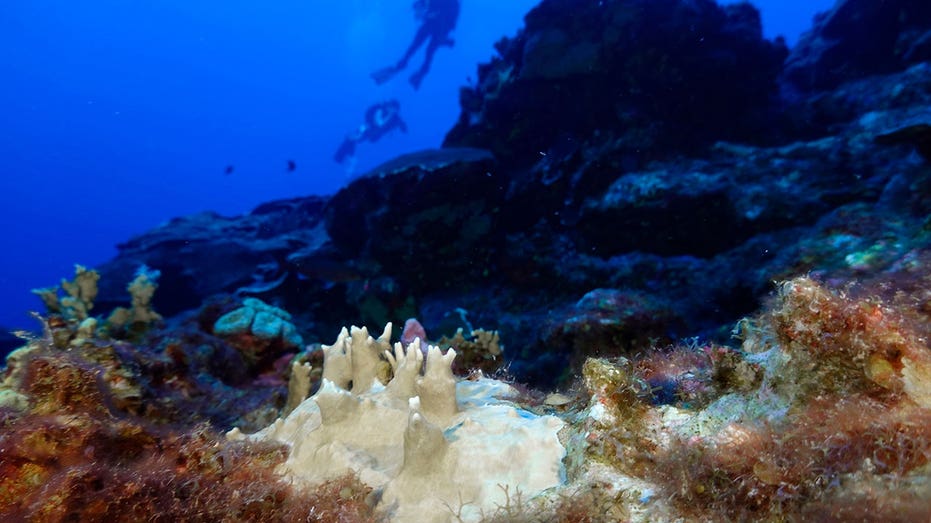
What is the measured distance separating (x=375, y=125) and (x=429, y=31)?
874 centimetres

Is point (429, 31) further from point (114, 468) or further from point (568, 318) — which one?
point (114, 468)

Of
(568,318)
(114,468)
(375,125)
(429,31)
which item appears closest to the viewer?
(114,468)

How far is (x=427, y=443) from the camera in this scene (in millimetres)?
2006

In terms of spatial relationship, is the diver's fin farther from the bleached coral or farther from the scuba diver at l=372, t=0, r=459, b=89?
the bleached coral

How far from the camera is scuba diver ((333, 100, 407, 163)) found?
30.2m

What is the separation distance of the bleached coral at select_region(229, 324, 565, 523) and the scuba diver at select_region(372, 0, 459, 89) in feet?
75.4

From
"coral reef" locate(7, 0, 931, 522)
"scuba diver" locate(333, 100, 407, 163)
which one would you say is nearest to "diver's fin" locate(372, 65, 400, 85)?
"scuba diver" locate(333, 100, 407, 163)

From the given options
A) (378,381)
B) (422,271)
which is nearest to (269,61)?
(422,271)

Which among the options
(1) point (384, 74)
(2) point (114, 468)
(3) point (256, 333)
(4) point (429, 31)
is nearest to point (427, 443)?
(2) point (114, 468)

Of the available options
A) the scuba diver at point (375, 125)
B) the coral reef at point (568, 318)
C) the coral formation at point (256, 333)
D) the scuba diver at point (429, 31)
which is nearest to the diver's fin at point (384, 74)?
the scuba diver at point (429, 31)

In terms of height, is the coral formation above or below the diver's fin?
below

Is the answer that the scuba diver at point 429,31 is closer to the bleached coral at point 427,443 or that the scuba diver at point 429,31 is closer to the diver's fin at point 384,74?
the diver's fin at point 384,74

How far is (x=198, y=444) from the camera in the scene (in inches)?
89.3

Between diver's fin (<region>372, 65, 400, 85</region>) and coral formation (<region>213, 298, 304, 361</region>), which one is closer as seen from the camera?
coral formation (<region>213, 298, 304, 361</region>)
